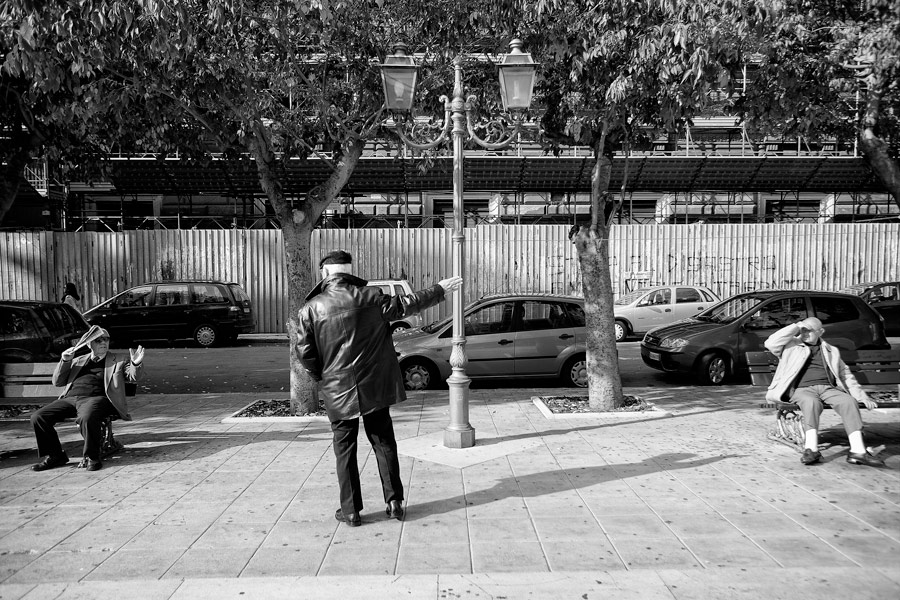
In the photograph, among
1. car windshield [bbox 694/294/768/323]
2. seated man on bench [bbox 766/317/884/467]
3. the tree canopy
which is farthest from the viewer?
car windshield [bbox 694/294/768/323]

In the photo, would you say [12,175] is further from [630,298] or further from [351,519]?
[630,298]

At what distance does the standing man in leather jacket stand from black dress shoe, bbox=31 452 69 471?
3228 mm

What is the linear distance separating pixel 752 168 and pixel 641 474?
771 inches

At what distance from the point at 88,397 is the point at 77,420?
27cm

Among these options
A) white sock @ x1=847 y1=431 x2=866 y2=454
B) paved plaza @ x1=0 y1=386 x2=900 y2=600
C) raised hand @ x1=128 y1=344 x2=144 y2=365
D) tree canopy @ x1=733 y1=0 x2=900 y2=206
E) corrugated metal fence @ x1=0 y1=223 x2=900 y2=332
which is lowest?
paved plaza @ x1=0 y1=386 x2=900 y2=600

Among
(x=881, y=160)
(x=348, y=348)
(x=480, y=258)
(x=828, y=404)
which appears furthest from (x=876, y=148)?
(x=480, y=258)

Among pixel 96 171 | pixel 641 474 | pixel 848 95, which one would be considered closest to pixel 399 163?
pixel 96 171

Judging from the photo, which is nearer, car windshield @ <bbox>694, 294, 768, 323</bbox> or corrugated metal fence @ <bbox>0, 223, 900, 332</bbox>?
car windshield @ <bbox>694, 294, 768, 323</bbox>

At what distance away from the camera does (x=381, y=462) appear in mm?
4812

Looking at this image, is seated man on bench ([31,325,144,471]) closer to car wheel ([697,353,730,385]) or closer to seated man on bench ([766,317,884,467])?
seated man on bench ([766,317,884,467])

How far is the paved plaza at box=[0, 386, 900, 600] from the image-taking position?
390 cm

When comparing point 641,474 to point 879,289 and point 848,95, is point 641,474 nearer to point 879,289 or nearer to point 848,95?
point 848,95

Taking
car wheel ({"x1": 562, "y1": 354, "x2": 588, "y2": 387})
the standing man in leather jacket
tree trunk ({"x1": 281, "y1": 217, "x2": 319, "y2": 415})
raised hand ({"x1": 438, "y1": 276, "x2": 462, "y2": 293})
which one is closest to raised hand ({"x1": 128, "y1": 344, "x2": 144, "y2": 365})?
tree trunk ({"x1": 281, "y1": 217, "x2": 319, "y2": 415})

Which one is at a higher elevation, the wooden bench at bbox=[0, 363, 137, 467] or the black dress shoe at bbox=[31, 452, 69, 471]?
the wooden bench at bbox=[0, 363, 137, 467]
